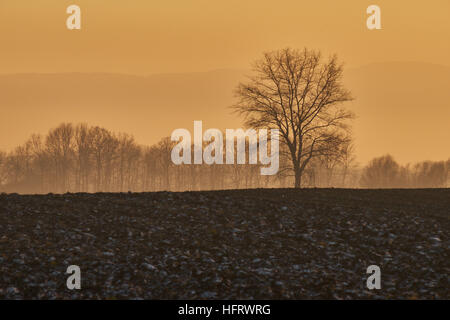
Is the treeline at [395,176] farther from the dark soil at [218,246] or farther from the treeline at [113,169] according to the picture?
the dark soil at [218,246]

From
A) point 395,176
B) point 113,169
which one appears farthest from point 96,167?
point 395,176

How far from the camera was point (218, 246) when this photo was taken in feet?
64.2

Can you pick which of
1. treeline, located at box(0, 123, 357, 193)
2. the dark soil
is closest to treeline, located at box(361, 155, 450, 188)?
treeline, located at box(0, 123, 357, 193)

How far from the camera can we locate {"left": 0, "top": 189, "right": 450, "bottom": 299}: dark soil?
16.2 m

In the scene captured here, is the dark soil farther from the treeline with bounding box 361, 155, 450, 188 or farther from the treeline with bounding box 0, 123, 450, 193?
the treeline with bounding box 361, 155, 450, 188

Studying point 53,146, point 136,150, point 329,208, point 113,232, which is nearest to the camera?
point 113,232

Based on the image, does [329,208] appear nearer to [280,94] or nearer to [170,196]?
[170,196]

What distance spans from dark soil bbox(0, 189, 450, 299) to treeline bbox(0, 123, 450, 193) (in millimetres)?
77314

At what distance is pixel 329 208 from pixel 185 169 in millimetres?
109510

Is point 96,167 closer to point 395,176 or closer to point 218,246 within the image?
point 395,176
